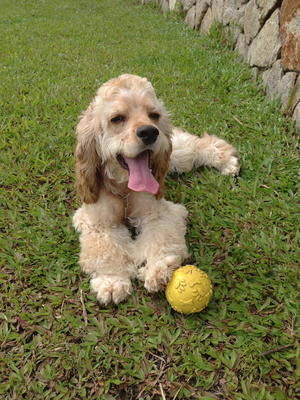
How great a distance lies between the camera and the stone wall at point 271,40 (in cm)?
434

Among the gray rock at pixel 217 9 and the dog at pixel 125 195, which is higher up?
the gray rock at pixel 217 9

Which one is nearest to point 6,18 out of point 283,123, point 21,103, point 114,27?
point 114,27

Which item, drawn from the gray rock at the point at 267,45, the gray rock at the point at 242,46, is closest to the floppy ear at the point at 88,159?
the gray rock at the point at 267,45

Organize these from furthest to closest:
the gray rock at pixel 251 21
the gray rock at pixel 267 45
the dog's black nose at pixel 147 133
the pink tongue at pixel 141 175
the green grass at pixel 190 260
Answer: the gray rock at pixel 251 21 < the gray rock at pixel 267 45 < the pink tongue at pixel 141 175 < the dog's black nose at pixel 147 133 < the green grass at pixel 190 260

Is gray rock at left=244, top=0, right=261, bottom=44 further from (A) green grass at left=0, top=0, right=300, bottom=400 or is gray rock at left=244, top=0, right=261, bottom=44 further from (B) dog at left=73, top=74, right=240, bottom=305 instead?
(B) dog at left=73, top=74, right=240, bottom=305

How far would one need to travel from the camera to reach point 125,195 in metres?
2.91

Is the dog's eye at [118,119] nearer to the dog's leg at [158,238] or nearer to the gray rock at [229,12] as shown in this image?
the dog's leg at [158,238]

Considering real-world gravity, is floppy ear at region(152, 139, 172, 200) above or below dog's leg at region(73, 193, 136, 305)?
above

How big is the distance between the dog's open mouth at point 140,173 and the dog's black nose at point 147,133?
15 centimetres

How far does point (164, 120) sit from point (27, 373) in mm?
2029

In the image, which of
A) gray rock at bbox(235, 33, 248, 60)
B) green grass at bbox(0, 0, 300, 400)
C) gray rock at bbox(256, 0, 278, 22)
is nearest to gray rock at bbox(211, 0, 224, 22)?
gray rock at bbox(235, 33, 248, 60)

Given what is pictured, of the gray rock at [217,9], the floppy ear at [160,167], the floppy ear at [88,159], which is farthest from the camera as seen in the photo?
the gray rock at [217,9]

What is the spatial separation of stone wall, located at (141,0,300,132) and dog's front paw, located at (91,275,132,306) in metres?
2.88

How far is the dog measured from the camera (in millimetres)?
2561
